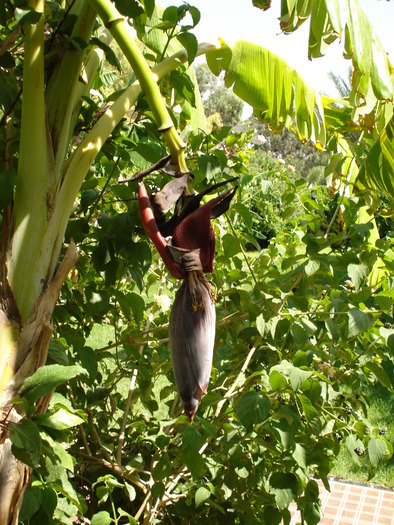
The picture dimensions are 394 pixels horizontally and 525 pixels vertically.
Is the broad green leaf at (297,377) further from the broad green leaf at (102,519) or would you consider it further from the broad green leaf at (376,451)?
the broad green leaf at (102,519)

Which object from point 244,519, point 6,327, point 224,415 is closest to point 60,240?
point 6,327

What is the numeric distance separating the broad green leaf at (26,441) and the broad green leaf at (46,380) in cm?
5

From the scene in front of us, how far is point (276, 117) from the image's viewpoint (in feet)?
6.77

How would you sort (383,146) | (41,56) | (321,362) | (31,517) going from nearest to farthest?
(41,56) < (31,517) < (383,146) < (321,362)

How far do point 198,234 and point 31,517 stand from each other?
0.78m

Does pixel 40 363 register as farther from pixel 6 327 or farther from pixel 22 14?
pixel 22 14

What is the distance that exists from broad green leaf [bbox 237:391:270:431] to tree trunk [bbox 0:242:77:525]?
1.75ft

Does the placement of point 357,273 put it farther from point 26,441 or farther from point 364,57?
point 26,441

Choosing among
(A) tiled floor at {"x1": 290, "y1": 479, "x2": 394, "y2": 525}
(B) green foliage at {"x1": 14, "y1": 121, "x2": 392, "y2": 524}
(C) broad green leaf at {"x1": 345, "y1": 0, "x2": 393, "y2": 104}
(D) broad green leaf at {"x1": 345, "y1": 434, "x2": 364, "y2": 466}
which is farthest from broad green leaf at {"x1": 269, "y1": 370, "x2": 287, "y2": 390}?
(A) tiled floor at {"x1": 290, "y1": 479, "x2": 394, "y2": 525}

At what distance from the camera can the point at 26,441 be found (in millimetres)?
924

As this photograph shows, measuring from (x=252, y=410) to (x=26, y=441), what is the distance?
731mm

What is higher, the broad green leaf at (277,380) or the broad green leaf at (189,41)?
the broad green leaf at (189,41)

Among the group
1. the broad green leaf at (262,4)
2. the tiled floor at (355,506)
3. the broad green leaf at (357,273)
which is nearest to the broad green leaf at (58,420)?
the broad green leaf at (262,4)

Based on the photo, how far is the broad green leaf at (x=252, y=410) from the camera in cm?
152
